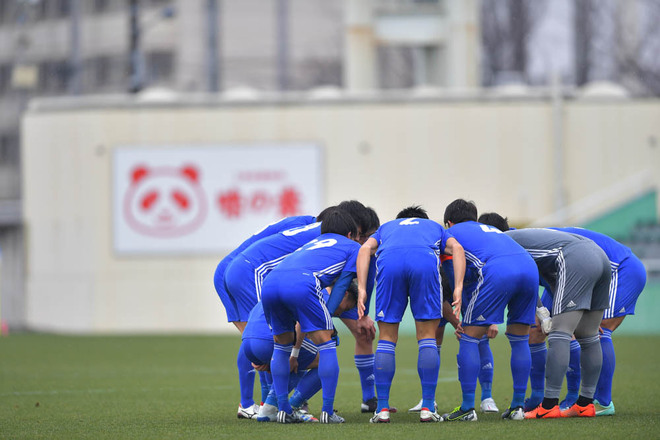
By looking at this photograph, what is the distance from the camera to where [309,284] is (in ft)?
32.1

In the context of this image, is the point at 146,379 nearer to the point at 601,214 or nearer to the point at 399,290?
the point at 399,290

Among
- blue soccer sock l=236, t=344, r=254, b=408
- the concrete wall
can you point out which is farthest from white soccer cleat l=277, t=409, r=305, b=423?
the concrete wall

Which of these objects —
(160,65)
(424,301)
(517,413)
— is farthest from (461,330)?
(160,65)

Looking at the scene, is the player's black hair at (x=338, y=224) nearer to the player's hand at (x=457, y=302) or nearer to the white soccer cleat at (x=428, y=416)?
the player's hand at (x=457, y=302)

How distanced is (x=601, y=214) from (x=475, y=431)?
2099 cm

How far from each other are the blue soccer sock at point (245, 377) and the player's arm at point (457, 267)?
2.04m

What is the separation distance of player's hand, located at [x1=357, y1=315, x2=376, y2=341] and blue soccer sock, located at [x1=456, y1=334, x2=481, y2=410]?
918mm

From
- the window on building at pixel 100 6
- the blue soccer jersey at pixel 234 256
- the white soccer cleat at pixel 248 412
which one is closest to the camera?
the white soccer cleat at pixel 248 412

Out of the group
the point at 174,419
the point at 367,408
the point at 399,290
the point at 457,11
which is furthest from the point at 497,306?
the point at 457,11

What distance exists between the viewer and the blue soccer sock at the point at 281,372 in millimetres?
9938

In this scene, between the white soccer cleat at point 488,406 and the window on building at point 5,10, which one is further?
the window on building at point 5,10

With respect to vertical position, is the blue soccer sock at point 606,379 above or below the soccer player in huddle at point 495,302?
below

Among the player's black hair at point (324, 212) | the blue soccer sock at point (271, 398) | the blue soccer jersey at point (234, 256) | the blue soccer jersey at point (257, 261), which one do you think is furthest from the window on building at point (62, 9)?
the blue soccer sock at point (271, 398)

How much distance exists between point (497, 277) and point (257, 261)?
2318 millimetres
